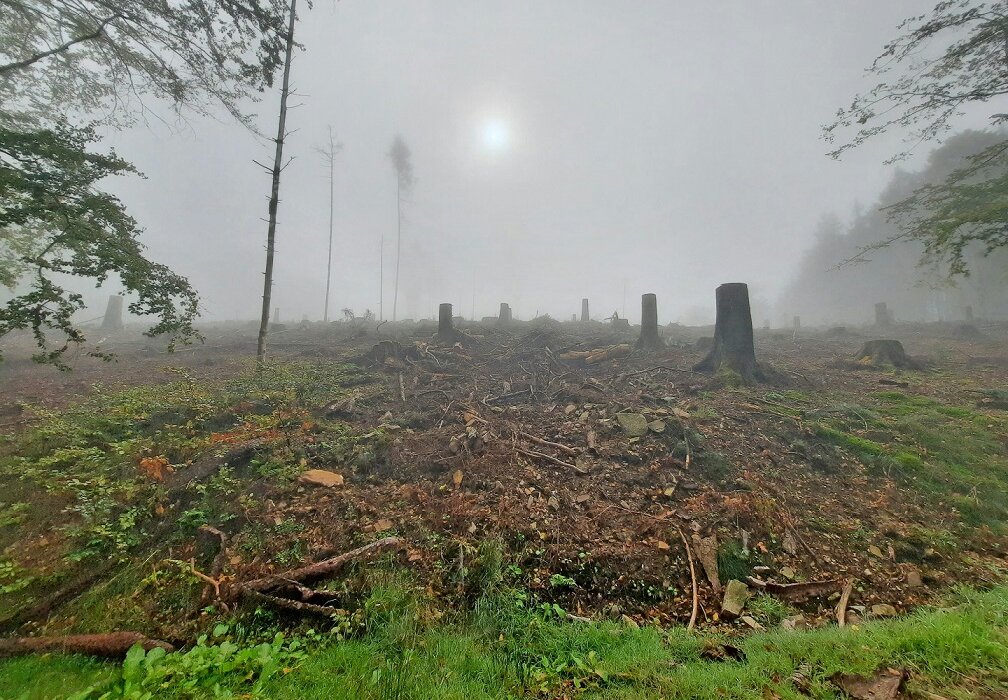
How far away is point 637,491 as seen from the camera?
553 centimetres

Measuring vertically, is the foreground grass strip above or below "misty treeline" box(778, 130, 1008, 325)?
below

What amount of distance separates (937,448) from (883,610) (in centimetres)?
507

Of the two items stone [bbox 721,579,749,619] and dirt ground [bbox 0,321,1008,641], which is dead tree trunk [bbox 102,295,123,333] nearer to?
dirt ground [bbox 0,321,1008,641]

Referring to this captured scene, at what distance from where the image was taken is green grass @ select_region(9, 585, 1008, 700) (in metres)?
2.28

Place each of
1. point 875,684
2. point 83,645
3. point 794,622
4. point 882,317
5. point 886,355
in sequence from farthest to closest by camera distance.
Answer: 1. point 882,317
2. point 886,355
3. point 794,622
4. point 83,645
5. point 875,684

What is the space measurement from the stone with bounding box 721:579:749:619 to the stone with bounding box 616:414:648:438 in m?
3.38

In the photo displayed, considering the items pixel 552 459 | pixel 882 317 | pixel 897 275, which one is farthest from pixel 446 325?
pixel 897 275

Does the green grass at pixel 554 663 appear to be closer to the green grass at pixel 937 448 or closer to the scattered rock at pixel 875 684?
the scattered rock at pixel 875 684

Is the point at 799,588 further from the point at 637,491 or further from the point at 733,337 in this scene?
the point at 733,337

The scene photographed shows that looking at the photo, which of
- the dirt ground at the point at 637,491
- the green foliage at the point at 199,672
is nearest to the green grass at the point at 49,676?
the green foliage at the point at 199,672

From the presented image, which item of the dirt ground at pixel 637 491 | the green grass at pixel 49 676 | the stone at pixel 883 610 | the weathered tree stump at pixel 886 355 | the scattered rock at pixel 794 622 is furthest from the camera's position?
the weathered tree stump at pixel 886 355

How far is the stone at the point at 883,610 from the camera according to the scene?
3.43 meters

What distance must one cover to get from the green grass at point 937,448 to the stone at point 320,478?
29.9ft

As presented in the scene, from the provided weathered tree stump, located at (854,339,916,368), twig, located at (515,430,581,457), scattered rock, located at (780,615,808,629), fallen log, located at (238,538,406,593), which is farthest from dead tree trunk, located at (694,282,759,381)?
fallen log, located at (238,538,406,593)
